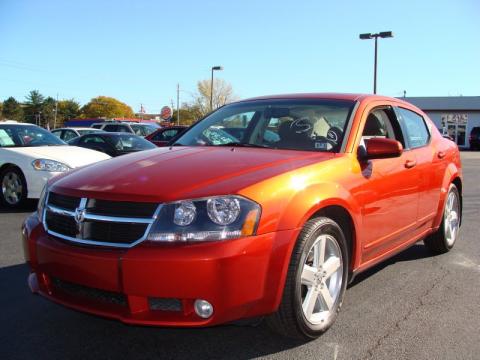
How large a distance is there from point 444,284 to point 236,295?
255 cm

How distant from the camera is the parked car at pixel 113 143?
1177 centimetres

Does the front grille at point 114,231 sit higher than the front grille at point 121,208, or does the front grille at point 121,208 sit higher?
the front grille at point 121,208

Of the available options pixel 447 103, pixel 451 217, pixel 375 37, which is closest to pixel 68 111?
pixel 447 103

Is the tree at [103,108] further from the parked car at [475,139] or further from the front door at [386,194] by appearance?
the front door at [386,194]

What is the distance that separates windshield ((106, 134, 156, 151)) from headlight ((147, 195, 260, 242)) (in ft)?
30.8

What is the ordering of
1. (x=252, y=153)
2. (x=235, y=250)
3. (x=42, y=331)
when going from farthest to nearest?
(x=252, y=153), (x=42, y=331), (x=235, y=250)

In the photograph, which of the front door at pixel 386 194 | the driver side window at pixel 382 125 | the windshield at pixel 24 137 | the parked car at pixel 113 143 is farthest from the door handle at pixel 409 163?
the parked car at pixel 113 143

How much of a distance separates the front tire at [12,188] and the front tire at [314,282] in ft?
20.3

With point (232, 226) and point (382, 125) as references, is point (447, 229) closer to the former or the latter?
point (382, 125)

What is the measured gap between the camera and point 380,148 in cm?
358

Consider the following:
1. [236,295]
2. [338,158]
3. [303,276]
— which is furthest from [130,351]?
[338,158]

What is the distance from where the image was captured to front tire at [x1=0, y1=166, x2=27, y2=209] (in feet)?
26.4

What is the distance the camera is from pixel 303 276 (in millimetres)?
3029

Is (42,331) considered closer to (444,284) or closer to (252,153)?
(252,153)
